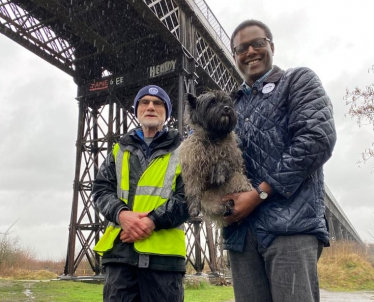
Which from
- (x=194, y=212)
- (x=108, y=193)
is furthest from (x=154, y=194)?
(x=194, y=212)

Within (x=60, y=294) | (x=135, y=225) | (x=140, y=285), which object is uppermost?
(x=135, y=225)

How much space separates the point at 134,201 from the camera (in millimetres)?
3238

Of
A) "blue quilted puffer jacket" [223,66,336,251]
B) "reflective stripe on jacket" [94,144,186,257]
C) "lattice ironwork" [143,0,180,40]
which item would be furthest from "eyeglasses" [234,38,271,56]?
"lattice ironwork" [143,0,180,40]

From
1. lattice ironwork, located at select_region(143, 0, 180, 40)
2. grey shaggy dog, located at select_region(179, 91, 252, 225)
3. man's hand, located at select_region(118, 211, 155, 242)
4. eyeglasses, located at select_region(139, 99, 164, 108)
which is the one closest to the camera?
grey shaggy dog, located at select_region(179, 91, 252, 225)

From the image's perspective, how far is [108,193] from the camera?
333cm

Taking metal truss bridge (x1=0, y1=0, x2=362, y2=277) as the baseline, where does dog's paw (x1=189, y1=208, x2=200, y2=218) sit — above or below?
below

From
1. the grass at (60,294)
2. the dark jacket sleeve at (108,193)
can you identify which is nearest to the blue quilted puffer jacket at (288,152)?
the dark jacket sleeve at (108,193)

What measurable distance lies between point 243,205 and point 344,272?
16.5 m

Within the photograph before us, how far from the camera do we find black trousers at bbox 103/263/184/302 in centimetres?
304

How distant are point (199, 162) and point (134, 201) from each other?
2.54 feet

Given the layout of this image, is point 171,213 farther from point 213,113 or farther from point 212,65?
point 212,65

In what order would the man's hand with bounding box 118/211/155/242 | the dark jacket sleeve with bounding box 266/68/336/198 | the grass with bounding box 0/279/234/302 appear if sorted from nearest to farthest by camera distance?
the dark jacket sleeve with bounding box 266/68/336/198
the man's hand with bounding box 118/211/155/242
the grass with bounding box 0/279/234/302

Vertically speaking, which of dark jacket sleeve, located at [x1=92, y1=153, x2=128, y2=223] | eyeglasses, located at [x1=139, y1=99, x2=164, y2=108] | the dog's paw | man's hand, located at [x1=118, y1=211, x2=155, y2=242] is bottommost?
man's hand, located at [x1=118, y1=211, x2=155, y2=242]

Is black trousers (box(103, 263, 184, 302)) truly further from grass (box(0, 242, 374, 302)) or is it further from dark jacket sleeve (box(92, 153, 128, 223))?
grass (box(0, 242, 374, 302))
